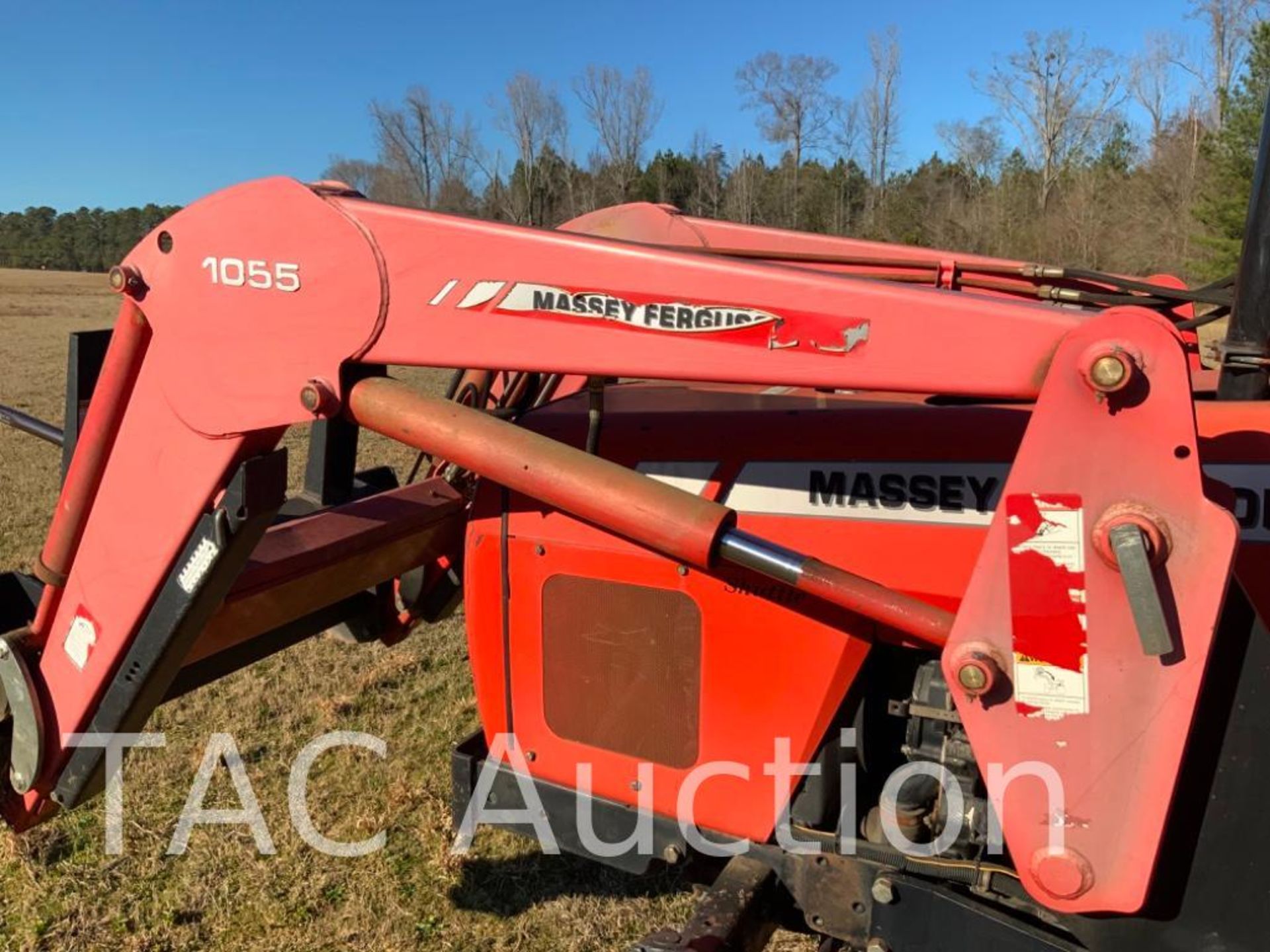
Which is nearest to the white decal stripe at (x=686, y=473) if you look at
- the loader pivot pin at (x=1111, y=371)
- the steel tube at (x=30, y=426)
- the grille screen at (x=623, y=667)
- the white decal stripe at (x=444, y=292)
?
the grille screen at (x=623, y=667)

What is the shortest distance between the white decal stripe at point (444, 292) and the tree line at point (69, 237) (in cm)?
6181

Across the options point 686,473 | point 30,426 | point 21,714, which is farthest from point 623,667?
point 30,426

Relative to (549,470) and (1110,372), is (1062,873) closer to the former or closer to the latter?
(1110,372)

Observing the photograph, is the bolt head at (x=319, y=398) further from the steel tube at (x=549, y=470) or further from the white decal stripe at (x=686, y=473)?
the white decal stripe at (x=686, y=473)

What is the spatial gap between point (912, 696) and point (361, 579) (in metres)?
1.43

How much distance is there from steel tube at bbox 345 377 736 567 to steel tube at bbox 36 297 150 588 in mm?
556

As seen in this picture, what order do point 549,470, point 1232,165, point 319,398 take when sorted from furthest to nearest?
point 1232,165, point 319,398, point 549,470

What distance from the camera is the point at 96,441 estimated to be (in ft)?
7.13

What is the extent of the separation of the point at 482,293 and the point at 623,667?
0.96m

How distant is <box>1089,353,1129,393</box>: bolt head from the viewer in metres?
1.39

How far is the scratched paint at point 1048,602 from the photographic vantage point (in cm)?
150

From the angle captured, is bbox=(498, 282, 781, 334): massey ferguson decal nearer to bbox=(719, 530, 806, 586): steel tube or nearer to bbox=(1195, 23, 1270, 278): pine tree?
bbox=(719, 530, 806, 586): steel tube

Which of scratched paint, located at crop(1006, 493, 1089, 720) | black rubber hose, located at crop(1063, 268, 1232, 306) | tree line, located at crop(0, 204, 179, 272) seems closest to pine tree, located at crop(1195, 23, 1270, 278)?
black rubber hose, located at crop(1063, 268, 1232, 306)

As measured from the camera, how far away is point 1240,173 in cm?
2241
